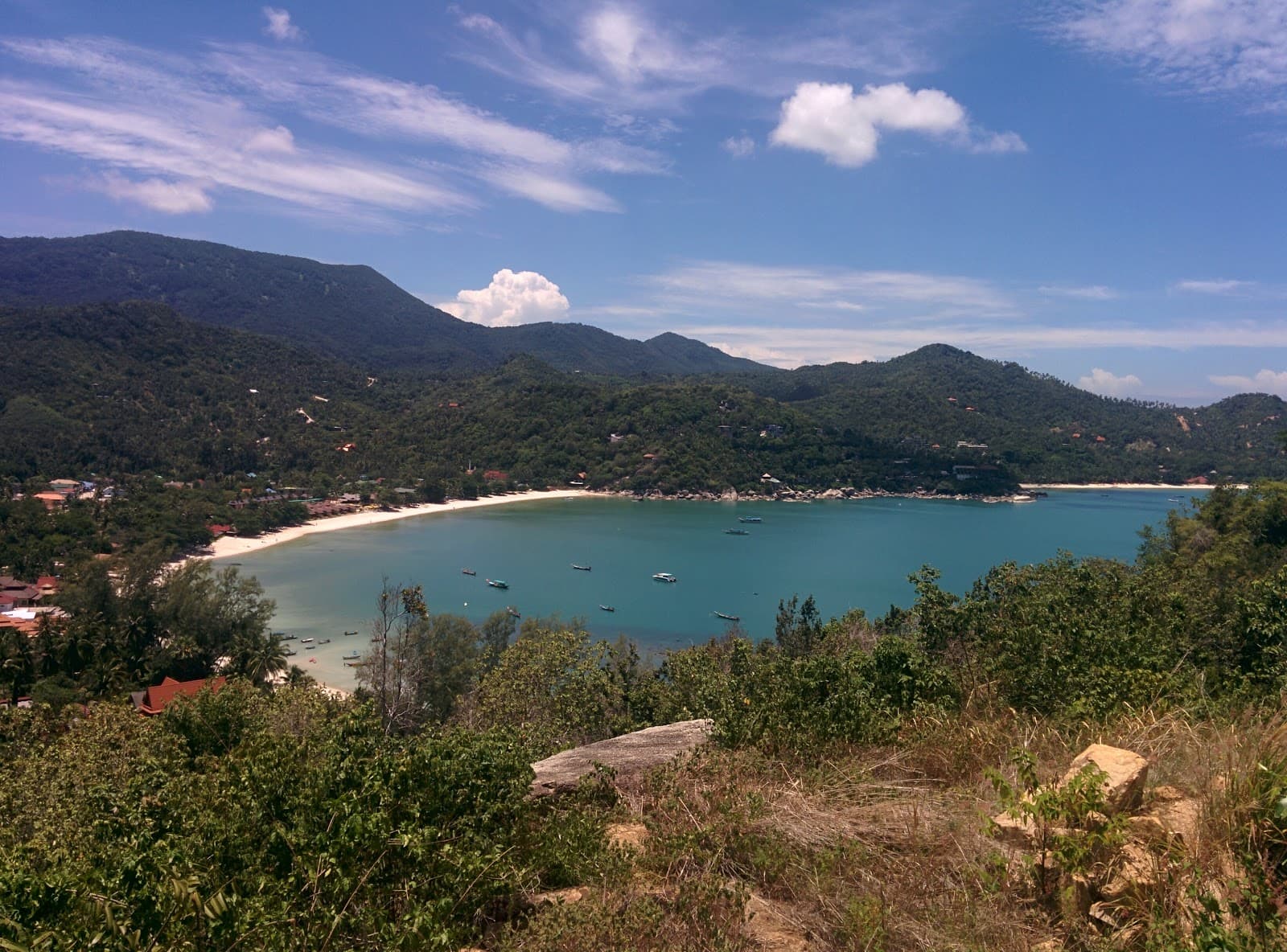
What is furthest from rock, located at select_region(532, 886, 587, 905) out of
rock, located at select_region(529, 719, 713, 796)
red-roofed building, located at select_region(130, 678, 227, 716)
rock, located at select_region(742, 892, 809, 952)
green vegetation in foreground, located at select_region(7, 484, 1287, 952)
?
red-roofed building, located at select_region(130, 678, 227, 716)

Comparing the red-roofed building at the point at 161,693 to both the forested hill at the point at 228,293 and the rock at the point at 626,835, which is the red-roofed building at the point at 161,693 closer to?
the rock at the point at 626,835

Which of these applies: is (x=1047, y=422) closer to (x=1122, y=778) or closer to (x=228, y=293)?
(x=1122, y=778)

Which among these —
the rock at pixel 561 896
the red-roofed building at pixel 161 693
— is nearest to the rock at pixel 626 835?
the rock at pixel 561 896

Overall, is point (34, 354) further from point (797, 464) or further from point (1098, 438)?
point (1098, 438)

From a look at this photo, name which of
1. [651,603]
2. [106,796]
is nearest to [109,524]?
[651,603]

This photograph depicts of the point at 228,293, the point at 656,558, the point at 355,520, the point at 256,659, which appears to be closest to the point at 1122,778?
the point at 256,659

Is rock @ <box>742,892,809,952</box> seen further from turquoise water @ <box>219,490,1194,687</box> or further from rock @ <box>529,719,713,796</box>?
turquoise water @ <box>219,490,1194,687</box>

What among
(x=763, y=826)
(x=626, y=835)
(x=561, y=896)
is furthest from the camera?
(x=626, y=835)
